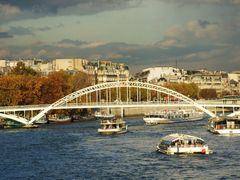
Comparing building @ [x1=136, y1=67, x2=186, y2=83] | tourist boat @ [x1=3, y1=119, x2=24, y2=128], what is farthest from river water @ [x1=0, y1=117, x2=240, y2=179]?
building @ [x1=136, y1=67, x2=186, y2=83]

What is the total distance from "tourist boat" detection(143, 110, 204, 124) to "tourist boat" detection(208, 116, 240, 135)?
16.5 metres

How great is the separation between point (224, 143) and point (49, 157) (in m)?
12.7

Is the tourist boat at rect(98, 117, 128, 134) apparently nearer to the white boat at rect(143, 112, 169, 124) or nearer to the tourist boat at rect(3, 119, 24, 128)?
the tourist boat at rect(3, 119, 24, 128)

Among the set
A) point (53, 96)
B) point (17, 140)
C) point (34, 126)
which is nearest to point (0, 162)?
point (17, 140)

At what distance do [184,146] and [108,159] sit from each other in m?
5.00

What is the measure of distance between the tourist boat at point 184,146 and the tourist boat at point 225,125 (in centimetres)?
1372

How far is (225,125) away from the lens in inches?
2275

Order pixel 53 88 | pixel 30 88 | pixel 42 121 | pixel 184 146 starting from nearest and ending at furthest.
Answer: pixel 184 146
pixel 42 121
pixel 30 88
pixel 53 88

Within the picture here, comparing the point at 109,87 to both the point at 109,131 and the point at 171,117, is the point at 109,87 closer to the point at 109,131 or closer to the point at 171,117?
the point at 109,131

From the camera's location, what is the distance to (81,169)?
36781 mm

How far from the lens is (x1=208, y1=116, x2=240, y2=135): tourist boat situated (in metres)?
56.5

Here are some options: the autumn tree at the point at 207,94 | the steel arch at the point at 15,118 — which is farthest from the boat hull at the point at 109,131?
the autumn tree at the point at 207,94

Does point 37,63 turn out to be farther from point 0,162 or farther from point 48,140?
point 0,162

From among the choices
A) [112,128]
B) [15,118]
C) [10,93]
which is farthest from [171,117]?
[112,128]
